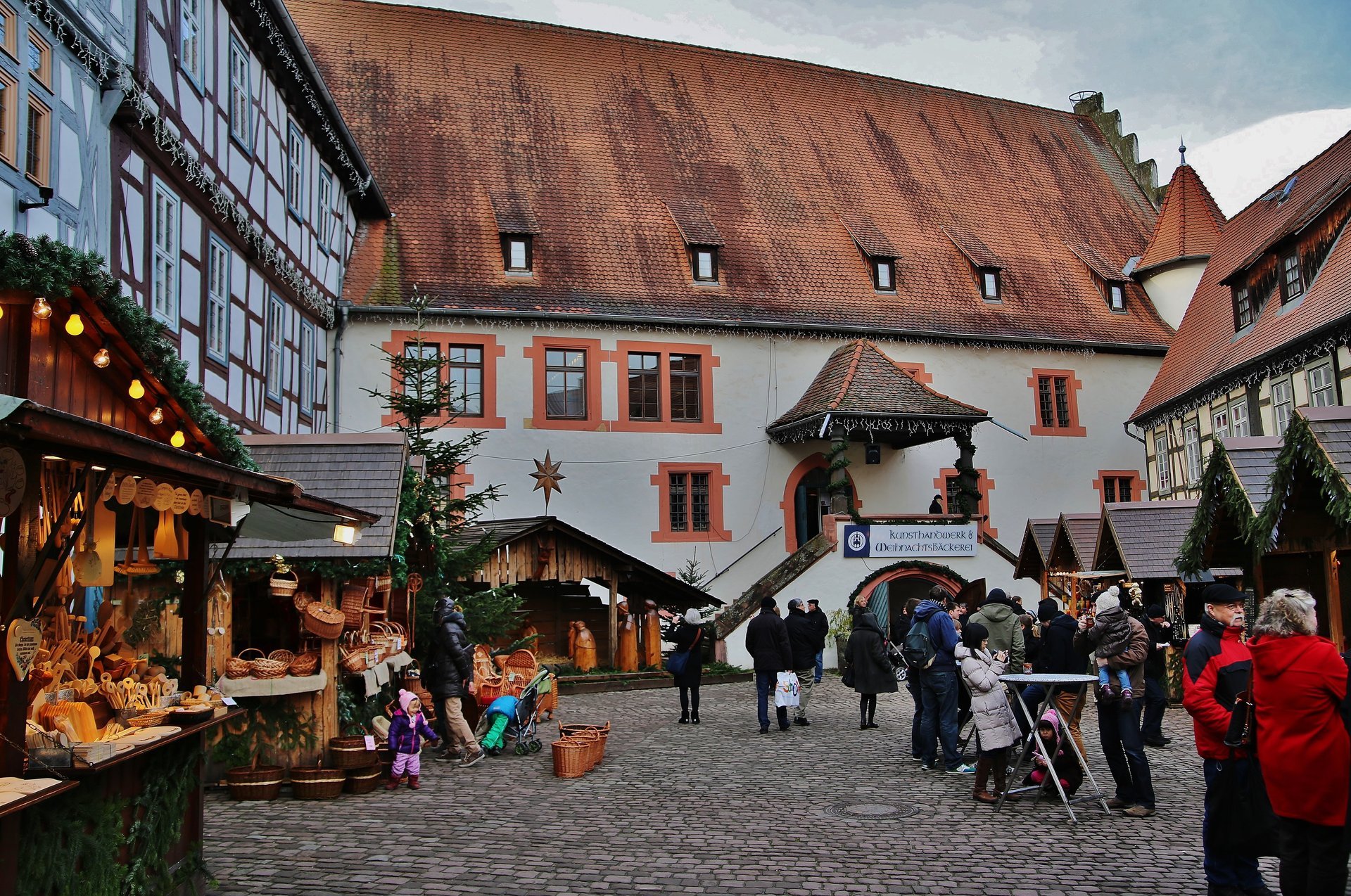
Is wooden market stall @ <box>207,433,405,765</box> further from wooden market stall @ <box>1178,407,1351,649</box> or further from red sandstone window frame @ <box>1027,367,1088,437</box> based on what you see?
red sandstone window frame @ <box>1027,367,1088,437</box>

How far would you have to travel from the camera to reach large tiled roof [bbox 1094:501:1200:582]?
17.1 m

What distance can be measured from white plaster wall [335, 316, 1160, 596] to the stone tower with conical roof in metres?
2.08

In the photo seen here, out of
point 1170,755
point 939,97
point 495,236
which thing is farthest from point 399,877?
point 939,97

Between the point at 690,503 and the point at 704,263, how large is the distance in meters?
5.40

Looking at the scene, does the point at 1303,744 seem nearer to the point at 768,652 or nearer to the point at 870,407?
the point at 768,652

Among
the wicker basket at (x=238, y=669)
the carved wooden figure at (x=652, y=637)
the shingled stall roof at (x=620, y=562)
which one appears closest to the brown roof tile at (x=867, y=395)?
the shingled stall roof at (x=620, y=562)

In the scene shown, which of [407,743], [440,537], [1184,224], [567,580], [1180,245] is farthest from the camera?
[1184,224]

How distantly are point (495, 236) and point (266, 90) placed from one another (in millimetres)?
7915

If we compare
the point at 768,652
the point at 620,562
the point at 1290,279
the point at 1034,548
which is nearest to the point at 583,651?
the point at 620,562

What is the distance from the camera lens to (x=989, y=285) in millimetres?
29719

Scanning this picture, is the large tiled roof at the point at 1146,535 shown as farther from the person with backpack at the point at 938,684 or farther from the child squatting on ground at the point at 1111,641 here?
the child squatting on ground at the point at 1111,641

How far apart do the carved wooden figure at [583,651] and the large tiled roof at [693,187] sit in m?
7.18

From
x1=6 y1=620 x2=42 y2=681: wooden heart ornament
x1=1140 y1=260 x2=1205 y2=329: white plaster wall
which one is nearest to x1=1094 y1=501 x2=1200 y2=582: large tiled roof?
x1=1140 y1=260 x2=1205 y2=329: white plaster wall

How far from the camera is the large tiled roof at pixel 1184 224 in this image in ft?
101
